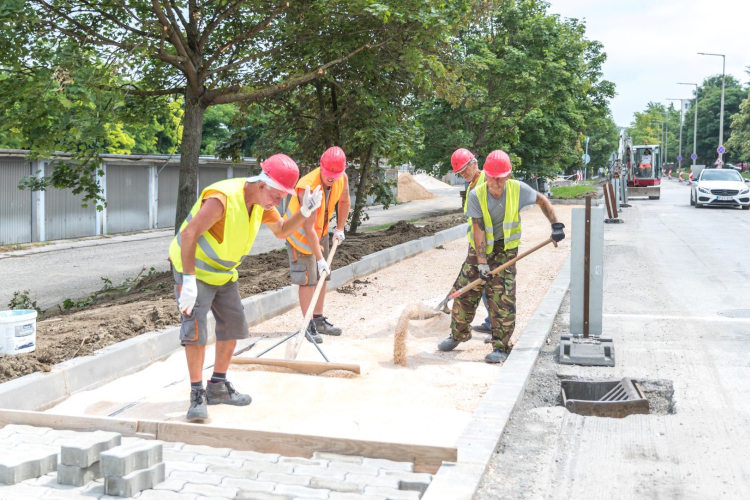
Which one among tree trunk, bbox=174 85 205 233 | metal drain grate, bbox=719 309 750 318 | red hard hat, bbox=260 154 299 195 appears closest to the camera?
red hard hat, bbox=260 154 299 195

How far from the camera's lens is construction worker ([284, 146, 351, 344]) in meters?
6.98

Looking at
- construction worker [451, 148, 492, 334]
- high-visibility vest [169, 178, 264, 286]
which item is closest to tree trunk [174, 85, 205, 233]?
construction worker [451, 148, 492, 334]

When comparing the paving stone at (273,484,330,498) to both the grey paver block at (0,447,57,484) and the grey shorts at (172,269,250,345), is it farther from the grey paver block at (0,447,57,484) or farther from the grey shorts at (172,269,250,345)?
the grey shorts at (172,269,250,345)

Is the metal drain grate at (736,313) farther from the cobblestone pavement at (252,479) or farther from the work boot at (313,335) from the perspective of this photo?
the cobblestone pavement at (252,479)

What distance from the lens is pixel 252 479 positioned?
3900mm

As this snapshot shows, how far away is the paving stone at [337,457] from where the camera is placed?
4.09m

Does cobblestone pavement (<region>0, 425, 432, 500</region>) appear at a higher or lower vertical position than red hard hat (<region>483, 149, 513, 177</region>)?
lower

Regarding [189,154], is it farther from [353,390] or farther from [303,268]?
[353,390]

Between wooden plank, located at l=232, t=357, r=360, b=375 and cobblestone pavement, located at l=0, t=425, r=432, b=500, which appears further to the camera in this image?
wooden plank, located at l=232, t=357, r=360, b=375

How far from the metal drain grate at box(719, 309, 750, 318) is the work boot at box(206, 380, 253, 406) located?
5.71m

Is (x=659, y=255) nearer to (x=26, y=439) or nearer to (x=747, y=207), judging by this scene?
(x=26, y=439)

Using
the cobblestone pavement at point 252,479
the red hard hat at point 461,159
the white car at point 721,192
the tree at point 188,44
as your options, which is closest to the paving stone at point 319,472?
the cobblestone pavement at point 252,479

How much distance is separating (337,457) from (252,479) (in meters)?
0.49

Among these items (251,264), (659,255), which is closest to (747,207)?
(659,255)
